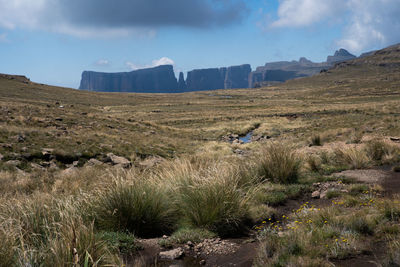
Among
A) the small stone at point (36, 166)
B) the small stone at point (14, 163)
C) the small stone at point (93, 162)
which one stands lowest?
the small stone at point (93, 162)

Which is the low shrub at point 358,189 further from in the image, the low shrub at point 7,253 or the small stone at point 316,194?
the low shrub at point 7,253

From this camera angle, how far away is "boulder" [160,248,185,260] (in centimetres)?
460

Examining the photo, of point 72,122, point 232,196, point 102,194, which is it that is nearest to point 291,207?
point 232,196

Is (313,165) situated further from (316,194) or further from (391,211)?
(391,211)

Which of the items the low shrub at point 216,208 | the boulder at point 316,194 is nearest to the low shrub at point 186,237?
the low shrub at point 216,208

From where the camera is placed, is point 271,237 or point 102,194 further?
point 102,194

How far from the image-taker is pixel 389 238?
429cm

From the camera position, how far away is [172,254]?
4641mm

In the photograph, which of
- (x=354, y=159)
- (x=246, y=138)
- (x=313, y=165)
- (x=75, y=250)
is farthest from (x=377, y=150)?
(x=246, y=138)

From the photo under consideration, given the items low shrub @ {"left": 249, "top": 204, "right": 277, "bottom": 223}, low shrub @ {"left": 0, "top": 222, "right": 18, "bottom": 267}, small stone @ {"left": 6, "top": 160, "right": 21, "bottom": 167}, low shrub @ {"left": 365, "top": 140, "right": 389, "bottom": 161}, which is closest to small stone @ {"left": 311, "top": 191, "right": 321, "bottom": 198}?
low shrub @ {"left": 249, "top": 204, "right": 277, "bottom": 223}

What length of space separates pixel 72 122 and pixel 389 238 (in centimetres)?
2529

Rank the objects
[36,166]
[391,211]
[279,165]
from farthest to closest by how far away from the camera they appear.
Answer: [36,166], [279,165], [391,211]

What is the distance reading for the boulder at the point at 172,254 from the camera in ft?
15.1

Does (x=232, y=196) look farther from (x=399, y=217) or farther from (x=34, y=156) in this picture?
(x=34, y=156)
